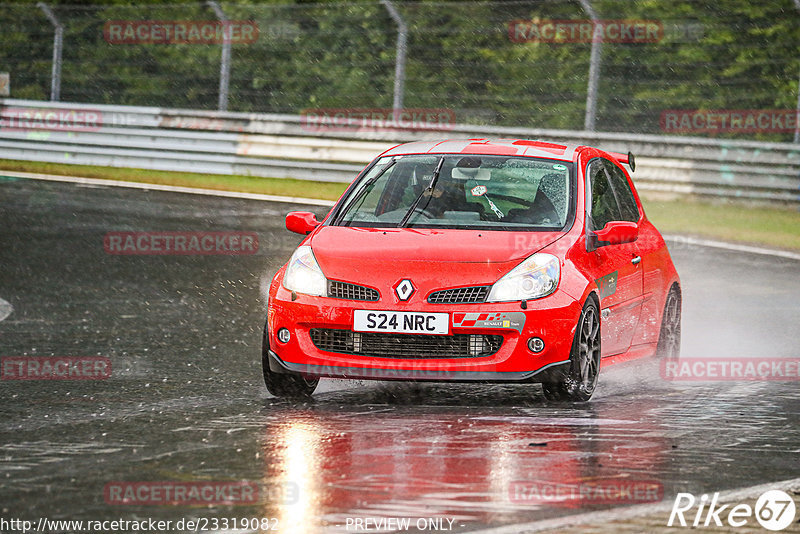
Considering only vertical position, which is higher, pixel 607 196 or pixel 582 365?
pixel 607 196

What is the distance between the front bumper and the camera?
8.33m

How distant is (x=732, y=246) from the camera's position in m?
17.6

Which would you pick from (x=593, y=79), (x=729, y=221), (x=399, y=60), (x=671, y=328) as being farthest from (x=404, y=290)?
(x=399, y=60)

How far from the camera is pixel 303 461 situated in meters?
7.00

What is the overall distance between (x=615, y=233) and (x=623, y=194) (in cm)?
138

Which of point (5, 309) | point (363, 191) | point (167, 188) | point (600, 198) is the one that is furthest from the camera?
point (167, 188)

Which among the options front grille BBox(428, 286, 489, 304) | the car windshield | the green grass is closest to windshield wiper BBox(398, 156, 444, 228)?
the car windshield

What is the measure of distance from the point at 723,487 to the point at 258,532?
2.14m

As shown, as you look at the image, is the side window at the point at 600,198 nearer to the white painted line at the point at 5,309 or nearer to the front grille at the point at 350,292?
the front grille at the point at 350,292

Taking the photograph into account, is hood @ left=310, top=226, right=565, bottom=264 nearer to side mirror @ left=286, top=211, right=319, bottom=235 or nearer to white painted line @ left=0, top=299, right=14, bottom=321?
side mirror @ left=286, top=211, right=319, bottom=235

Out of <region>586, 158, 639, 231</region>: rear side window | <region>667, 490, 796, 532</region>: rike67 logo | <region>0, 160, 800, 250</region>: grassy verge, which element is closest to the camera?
<region>667, 490, 796, 532</region>: rike67 logo

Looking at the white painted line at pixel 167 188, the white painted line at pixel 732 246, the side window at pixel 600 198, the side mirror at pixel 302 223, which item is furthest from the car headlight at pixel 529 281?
the white painted line at pixel 167 188

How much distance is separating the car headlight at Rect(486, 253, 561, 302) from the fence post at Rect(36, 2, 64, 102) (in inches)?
717

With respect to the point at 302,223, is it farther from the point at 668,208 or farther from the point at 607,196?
the point at 668,208
